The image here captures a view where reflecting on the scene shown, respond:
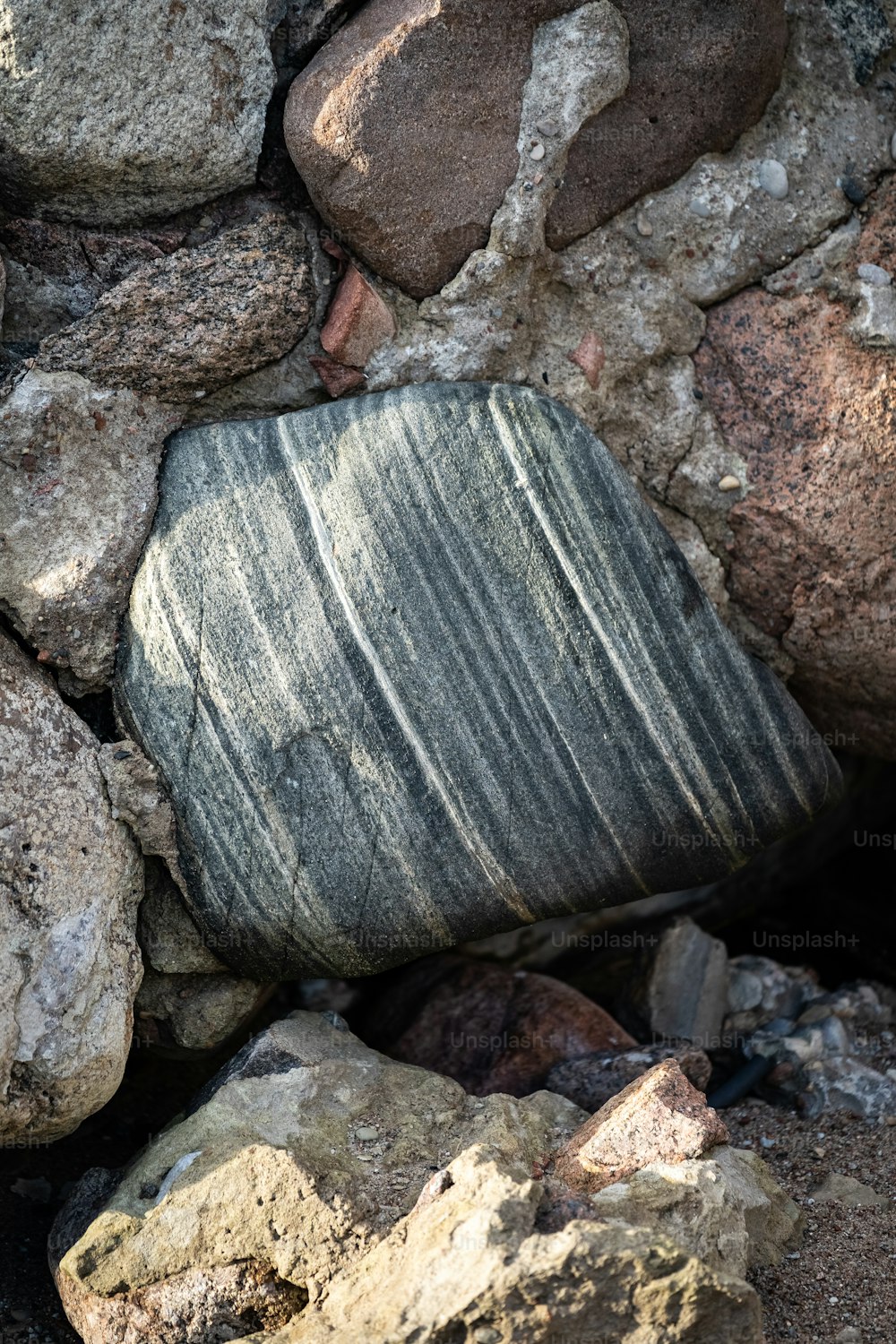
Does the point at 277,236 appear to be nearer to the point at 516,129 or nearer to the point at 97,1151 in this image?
the point at 516,129

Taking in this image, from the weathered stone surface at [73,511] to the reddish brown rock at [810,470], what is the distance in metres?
1.57

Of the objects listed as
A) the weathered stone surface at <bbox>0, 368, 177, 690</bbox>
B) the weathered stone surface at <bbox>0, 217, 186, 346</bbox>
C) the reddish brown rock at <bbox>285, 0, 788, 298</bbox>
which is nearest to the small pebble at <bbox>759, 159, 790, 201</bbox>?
the reddish brown rock at <bbox>285, 0, 788, 298</bbox>

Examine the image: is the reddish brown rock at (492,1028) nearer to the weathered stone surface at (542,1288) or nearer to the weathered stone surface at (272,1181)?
the weathered stone surface at (272,1181)

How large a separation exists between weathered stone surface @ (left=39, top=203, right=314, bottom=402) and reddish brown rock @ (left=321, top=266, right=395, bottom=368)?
7 cm

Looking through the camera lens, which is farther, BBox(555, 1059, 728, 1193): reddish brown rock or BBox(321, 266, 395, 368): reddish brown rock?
BBox(321, 266, 395, 368): reddish brown rock

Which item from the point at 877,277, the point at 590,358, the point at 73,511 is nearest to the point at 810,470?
the point at 877,277

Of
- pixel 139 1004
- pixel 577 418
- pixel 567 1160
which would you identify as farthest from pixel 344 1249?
pixel 577 418

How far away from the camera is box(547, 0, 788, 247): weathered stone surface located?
2.84 metres

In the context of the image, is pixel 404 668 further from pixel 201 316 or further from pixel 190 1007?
pixel 190 1007

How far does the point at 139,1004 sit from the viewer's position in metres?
3.06

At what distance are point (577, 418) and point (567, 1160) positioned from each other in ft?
6.05

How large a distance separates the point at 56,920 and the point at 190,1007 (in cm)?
60

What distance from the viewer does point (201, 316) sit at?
9.36 ft

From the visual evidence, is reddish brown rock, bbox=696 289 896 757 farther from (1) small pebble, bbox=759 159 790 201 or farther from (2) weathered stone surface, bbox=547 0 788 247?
(2) weathered stone surface, bbox=547 0 788 247
